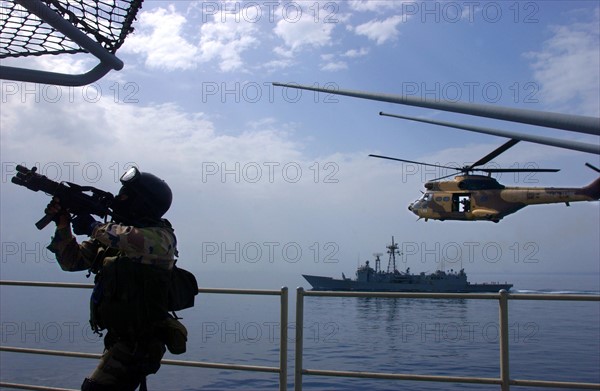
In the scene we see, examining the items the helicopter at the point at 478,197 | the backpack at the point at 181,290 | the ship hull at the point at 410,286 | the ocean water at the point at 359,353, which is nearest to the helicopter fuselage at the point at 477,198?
the helicopter at the point at 478,197

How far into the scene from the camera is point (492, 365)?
29.2 meters

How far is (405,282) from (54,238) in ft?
302

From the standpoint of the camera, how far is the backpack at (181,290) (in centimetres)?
346

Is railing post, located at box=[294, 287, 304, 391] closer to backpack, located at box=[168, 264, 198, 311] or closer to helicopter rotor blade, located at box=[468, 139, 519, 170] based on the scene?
backpack, located at box=[168, 264, 198, 311]

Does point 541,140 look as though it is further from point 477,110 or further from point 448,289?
point 448,289

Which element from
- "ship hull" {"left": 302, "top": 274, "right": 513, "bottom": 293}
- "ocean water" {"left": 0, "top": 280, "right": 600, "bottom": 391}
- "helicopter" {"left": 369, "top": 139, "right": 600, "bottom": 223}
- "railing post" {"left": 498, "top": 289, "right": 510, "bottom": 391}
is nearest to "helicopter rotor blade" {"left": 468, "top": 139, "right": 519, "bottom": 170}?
"helicopter" {"left": 369, "top": 139, "right": 600, "bottom": 223}

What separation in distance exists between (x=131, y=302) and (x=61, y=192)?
713mm

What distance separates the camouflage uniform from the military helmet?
0.56 ft

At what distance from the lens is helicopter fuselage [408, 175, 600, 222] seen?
2800 centimetres

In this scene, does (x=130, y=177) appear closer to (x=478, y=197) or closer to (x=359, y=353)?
(x=478, y=197)

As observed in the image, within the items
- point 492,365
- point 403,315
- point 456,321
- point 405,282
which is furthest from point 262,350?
point 405,282

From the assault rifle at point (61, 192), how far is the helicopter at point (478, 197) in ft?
81.7

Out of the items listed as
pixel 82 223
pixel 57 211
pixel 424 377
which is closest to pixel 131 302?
pixel 82 223

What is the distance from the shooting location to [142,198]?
3.51 metres
